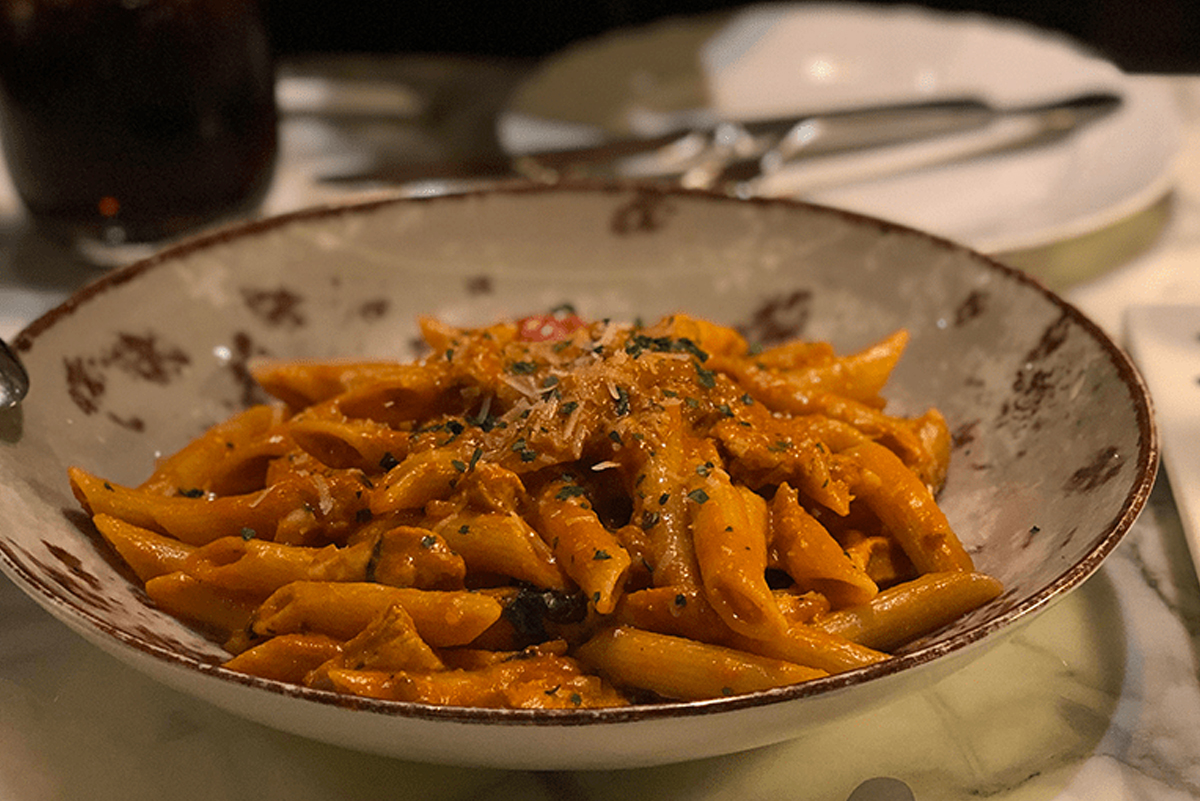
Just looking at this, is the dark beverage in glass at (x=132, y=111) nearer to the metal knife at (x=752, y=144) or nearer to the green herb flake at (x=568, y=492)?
the metal knife at (x=752, y=144)

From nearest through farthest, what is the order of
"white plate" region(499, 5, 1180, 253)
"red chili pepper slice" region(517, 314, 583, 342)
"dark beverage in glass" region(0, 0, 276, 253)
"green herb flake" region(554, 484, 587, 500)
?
1. "green herb flake" region(554, 484, 587, 500)
2. "red chili pepper slice" region(517, 314, 583, 342)
3. "dark beverage in glass" region(0, 0, 276, 253)
4. "white plate" region(499, 5, 1180, 253)

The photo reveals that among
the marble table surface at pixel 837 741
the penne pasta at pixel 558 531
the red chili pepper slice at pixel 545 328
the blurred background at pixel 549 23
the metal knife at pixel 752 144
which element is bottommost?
the marble table surface at pixel 837 741

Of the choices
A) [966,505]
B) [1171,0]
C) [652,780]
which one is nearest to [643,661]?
[652,780]

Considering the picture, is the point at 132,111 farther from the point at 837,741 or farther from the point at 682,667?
the point at 837,741

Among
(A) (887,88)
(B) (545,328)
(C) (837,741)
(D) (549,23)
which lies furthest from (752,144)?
(D) (549,23)

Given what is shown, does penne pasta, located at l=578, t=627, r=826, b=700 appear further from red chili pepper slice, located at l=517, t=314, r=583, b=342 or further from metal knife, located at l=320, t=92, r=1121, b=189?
metal knife, located at l=320, t=92, r=1121, b=189

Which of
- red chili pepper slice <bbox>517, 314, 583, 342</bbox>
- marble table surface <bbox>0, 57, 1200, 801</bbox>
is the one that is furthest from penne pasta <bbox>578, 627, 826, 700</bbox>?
red chili pepper slice <bbox>517, 314, 583, 342</bbox>

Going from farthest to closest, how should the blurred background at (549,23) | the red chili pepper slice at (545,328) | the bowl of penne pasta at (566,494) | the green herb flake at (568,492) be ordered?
1. the blurred background at (549,23)
2. the red chili pepper slice at (545,328)
3. the green herb flake at (568,492)
4. the bowl of penne pasta at (566,494)

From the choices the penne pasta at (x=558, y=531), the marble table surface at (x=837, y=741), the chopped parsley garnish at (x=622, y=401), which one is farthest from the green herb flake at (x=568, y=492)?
the marble table surface at (x=837, y=741)

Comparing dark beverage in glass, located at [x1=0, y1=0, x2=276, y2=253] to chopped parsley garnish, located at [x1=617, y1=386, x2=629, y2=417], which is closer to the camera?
chopped parsley garnish, located at [x1=617, y1=386, x2=629, y2=417]
